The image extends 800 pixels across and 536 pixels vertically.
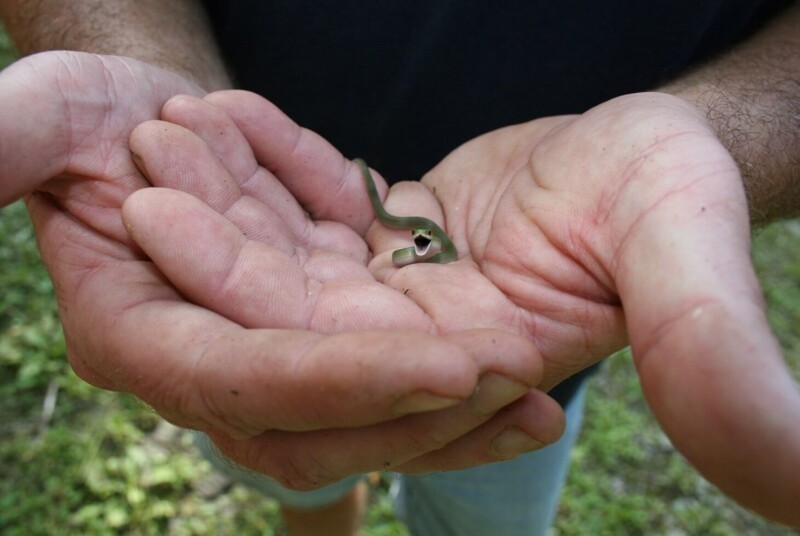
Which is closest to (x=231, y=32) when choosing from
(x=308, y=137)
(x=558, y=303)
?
(x=308, y=137)

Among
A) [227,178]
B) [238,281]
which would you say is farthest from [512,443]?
[227,178]

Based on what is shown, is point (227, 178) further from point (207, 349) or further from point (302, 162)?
point (207, 349)

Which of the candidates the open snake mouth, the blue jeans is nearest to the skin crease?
the open snake mouth

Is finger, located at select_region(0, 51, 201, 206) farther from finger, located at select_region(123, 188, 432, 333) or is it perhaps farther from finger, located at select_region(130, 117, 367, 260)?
finger, located at select_region(123, 188, 432, 333)

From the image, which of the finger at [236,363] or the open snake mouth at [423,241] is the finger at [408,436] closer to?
the finger at [236,363]

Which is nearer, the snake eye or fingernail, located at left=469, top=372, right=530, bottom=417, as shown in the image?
fingernail, located at left=469, top=372, right=530, bottom=417

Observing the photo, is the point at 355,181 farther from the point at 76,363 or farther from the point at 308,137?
the point at 76,363
